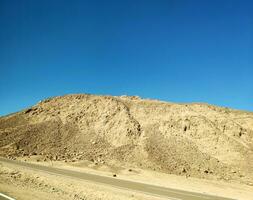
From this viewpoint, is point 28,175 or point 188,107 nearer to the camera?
point 28,175

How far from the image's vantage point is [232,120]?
53.1 meters

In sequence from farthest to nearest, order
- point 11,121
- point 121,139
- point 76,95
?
1. point 76,95
2. point 11,121
3. point 121,139

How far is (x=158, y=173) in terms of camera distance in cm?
3869

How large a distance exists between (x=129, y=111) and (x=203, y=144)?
631 inches

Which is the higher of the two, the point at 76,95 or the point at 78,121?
the point at 76,95

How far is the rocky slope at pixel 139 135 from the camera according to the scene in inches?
1721

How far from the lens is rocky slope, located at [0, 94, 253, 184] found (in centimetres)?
4372

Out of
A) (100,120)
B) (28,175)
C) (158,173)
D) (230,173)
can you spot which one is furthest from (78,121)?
(28,175)

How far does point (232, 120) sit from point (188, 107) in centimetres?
765

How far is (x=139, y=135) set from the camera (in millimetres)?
51719

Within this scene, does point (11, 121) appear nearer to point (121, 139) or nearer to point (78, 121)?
point (78, 121)

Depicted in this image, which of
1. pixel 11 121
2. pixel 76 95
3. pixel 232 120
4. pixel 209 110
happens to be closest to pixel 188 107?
pixel 209 110

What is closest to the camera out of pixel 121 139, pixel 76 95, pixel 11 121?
pixel 121 139

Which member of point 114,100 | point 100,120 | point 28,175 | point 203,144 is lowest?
point 28,175
